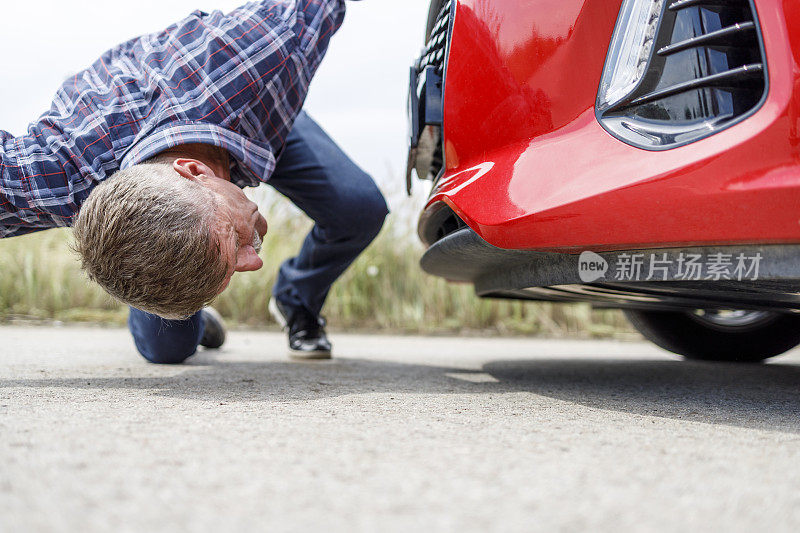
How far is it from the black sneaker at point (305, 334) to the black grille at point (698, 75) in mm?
1606

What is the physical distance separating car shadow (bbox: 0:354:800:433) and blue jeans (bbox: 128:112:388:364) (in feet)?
0.46

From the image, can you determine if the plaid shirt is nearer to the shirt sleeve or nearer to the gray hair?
the shirt sleeve

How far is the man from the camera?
1.43m

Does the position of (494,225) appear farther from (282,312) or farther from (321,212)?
(282,312)

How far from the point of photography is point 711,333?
2551 mm

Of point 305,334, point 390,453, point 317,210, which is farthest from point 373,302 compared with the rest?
point 390,453

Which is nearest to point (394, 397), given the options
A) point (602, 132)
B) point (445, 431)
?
point (445, 431)

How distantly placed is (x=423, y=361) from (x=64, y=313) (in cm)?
306

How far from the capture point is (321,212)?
228 cm

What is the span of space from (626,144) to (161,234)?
97cm

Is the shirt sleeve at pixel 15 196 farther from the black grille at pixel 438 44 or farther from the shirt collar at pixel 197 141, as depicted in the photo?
the black grille at pixel 438 44

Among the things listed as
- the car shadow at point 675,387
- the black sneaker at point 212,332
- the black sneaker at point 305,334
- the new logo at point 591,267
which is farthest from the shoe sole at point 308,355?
the new logo at point 591,267

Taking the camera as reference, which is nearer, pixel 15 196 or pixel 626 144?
pixel 626 144

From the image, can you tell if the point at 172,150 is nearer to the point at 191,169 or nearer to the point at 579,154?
the point at 191,169
